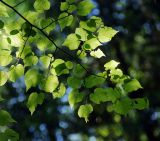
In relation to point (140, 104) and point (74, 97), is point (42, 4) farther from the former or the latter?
point (140, 104)

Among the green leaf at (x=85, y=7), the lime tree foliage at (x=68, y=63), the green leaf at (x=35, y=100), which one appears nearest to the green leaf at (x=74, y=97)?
the lime tree foliage at (x=68, y=63)

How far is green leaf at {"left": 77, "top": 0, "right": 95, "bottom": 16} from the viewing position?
2852 millimetres

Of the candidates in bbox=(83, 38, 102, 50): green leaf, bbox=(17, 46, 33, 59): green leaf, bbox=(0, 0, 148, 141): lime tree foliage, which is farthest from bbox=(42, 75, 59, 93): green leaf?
bbox=(83, 38, 102, 50): green leaf

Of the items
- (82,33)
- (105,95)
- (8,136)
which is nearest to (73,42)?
(82,33)

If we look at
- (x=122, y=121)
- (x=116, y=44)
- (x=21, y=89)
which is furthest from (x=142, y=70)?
(x=21, y=89)

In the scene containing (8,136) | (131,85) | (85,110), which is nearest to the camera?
(8,136)

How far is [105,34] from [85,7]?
26 centimetres

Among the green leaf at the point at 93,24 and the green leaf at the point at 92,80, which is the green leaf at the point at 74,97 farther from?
the green leaf at the point at 93,24

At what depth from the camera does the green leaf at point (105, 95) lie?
2793 millimetres

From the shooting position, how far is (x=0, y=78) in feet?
9.13

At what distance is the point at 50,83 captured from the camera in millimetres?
2828

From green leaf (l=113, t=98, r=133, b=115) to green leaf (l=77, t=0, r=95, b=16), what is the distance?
26.9 inches

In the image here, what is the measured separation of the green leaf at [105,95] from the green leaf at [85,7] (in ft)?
1.87

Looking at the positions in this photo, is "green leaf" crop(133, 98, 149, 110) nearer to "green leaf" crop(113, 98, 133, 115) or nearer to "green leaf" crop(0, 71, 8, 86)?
"green leaf" crop(113, 98, 133, 115)
